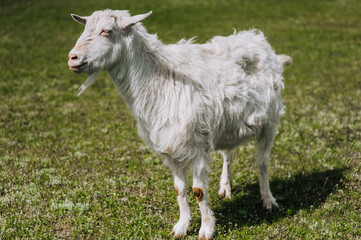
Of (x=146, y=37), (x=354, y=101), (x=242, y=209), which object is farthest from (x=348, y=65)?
(x=146, y=37)

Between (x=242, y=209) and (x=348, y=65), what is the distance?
538 inches

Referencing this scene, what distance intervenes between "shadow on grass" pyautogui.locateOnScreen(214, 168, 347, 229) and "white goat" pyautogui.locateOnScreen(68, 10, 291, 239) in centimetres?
89

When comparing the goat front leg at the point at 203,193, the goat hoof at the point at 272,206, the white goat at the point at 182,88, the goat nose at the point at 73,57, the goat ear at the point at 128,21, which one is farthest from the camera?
the goat hoof at the point at 272,206

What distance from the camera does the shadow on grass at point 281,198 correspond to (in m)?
7.23

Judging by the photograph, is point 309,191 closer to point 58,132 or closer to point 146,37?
point 146,37

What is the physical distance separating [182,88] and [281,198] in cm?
336

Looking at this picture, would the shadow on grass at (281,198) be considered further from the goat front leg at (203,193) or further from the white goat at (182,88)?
the white goat at (182,88)

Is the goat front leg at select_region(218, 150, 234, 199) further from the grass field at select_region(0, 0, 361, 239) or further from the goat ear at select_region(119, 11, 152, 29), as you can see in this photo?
the goat ear at select_region(119, 11, 152, 29)

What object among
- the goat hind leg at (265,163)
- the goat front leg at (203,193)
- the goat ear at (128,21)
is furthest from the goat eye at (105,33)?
the goat hind leg at (265,163)

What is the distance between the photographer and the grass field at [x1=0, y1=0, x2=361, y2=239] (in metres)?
6.79

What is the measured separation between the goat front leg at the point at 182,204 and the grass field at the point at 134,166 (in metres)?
0.22

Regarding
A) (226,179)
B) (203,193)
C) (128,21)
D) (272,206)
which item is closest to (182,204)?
(203,193)

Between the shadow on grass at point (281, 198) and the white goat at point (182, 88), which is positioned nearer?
the white goat at point (182, 88)

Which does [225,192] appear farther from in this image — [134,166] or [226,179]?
[134,166]
